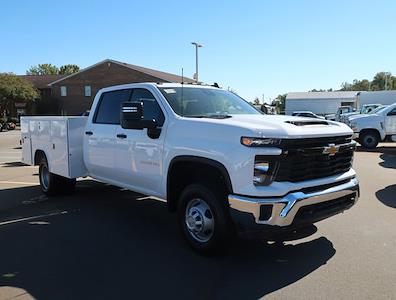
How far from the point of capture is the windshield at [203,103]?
227 inches

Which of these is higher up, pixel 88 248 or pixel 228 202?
pixel 228 202

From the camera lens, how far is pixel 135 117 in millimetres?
5473

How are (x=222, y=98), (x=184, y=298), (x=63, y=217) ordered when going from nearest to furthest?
(x=184, y=298), (x=222, y=98), (x=63, y=217)

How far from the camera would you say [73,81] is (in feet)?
190

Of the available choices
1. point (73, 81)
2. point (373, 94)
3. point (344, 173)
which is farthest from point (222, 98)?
point (73, 81)

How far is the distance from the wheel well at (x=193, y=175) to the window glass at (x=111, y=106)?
1742mm

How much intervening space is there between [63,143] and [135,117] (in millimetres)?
2896

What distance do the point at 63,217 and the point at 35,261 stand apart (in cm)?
208

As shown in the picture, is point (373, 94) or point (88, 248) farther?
point (373, 94)

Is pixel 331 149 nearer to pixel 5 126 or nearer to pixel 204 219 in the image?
pixel 204 219

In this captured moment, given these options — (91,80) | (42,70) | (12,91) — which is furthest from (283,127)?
(42,70)

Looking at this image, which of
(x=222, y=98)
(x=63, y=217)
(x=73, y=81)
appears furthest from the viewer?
(x=73, y=81)

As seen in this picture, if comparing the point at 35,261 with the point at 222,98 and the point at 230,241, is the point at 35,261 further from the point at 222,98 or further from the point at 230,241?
the point at 222,98

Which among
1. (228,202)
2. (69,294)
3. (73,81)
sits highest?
(73,81)
